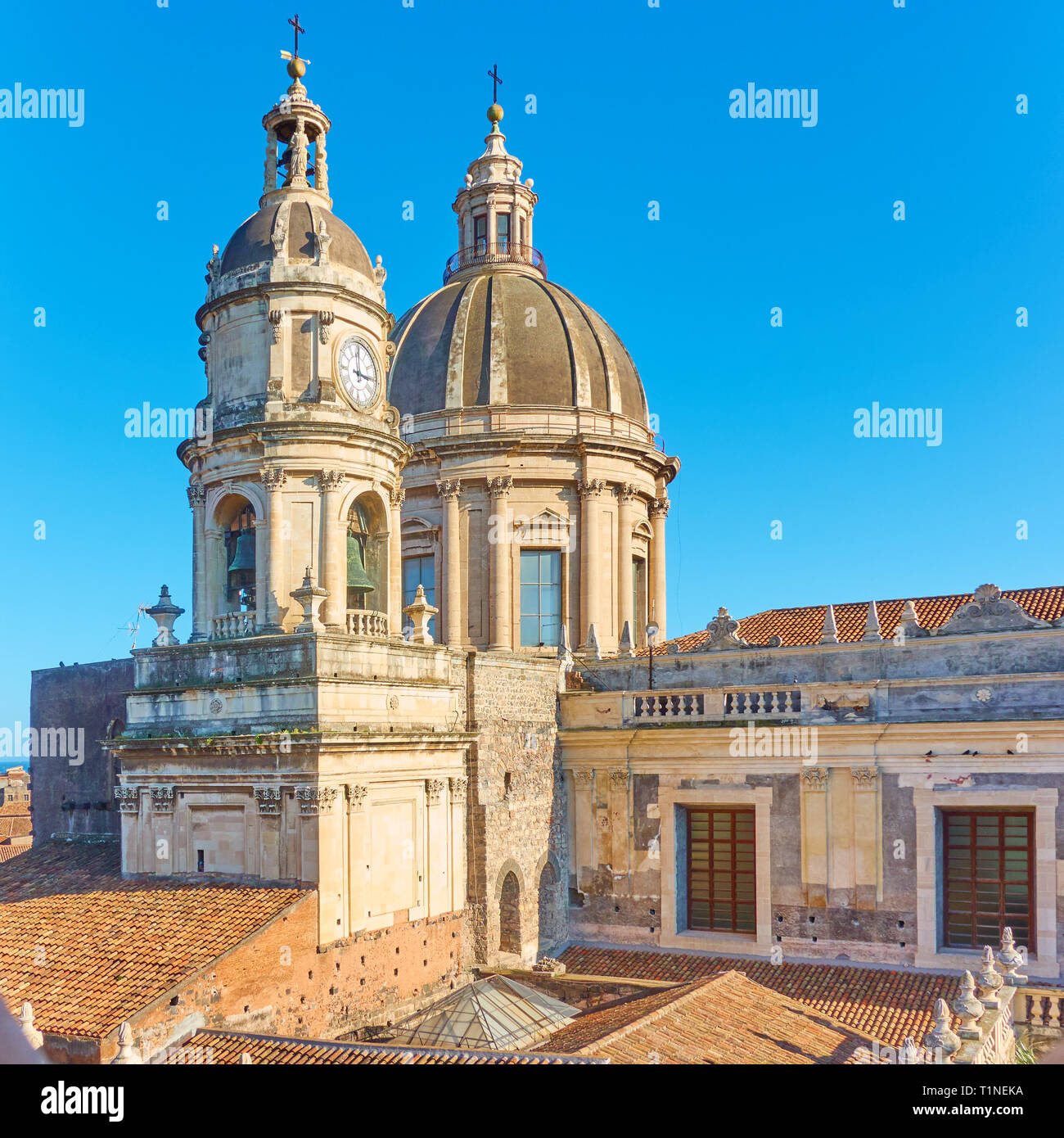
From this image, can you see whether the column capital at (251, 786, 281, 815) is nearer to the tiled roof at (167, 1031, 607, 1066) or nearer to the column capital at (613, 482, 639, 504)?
the tiled roof at (167, 1031, 607, 1066)

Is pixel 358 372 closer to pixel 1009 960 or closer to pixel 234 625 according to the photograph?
pixel 234 625

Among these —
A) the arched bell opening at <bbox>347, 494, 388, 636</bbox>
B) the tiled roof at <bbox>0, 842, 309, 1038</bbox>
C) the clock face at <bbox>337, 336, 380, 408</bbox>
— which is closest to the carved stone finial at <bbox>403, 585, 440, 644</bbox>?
the arched bell opening at <bbox>347, 494, 388, 636</bbox>

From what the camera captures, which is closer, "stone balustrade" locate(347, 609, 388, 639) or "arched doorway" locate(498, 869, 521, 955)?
"stone balustrade" locate(347, 609, 388, 639)

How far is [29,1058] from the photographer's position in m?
3.02

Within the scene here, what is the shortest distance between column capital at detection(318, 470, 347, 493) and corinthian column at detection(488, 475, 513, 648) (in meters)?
11.4

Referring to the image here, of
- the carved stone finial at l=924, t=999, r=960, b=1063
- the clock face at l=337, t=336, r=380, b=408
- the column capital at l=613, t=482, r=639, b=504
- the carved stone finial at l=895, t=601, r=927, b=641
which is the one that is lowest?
the carved stone finial at l=924, t=999, r=960, b=1063

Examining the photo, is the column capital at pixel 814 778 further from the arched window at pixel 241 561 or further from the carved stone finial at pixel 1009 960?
the arched window at pixel 241 561

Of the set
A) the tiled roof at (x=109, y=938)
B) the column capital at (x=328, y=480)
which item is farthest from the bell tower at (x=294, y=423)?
the tiled roof at (x=109, y=938)

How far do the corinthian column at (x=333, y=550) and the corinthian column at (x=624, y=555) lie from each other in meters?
13.7

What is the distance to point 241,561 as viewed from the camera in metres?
23.6

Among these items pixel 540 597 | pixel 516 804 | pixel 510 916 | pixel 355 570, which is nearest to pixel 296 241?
pixel 355 570

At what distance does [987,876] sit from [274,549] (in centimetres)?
1669

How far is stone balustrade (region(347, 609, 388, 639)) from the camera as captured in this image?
22250mm
